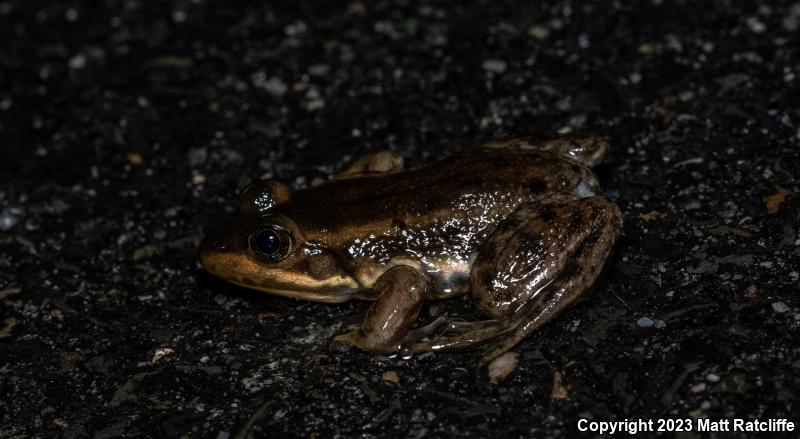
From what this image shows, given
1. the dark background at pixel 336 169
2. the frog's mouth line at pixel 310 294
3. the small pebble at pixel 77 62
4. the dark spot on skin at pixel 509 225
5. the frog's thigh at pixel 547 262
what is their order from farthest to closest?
the small pebble at pixel 77 62 < the frog's mouth line at pixel 310 294 < the dark spot on skin at pixel 509 225 < the frog's thigh at pixel 547 262 < the dark background at pixel 336 169

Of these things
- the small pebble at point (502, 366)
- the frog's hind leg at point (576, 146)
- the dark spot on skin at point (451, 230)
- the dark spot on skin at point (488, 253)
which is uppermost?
the frog's hind leg at point (576, 146)

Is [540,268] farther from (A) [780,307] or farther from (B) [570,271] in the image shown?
(A) [780,307]

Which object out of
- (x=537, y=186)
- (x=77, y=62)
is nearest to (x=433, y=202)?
(x=537, y=186)

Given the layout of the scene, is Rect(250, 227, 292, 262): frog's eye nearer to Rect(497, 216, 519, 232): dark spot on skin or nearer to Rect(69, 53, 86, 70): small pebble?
Rect(497, 216, 519, 232): dark spot on skin

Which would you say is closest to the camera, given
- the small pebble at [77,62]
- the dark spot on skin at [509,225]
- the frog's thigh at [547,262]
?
the frog's thigh at [547,262]

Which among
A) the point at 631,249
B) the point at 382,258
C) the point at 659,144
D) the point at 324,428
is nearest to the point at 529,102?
the point at 659,144

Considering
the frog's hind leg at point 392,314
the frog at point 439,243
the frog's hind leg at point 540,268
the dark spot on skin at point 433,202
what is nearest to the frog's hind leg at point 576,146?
the frog at point 439,243

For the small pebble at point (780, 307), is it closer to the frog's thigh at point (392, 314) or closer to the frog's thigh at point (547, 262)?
the frog's thigh at point (547, 262)

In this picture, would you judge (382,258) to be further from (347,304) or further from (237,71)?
(237,71)

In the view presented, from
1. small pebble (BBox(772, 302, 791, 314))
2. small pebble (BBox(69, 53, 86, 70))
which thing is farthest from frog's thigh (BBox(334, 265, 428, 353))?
small pebble (BBox(69, 53, 86, 70))
